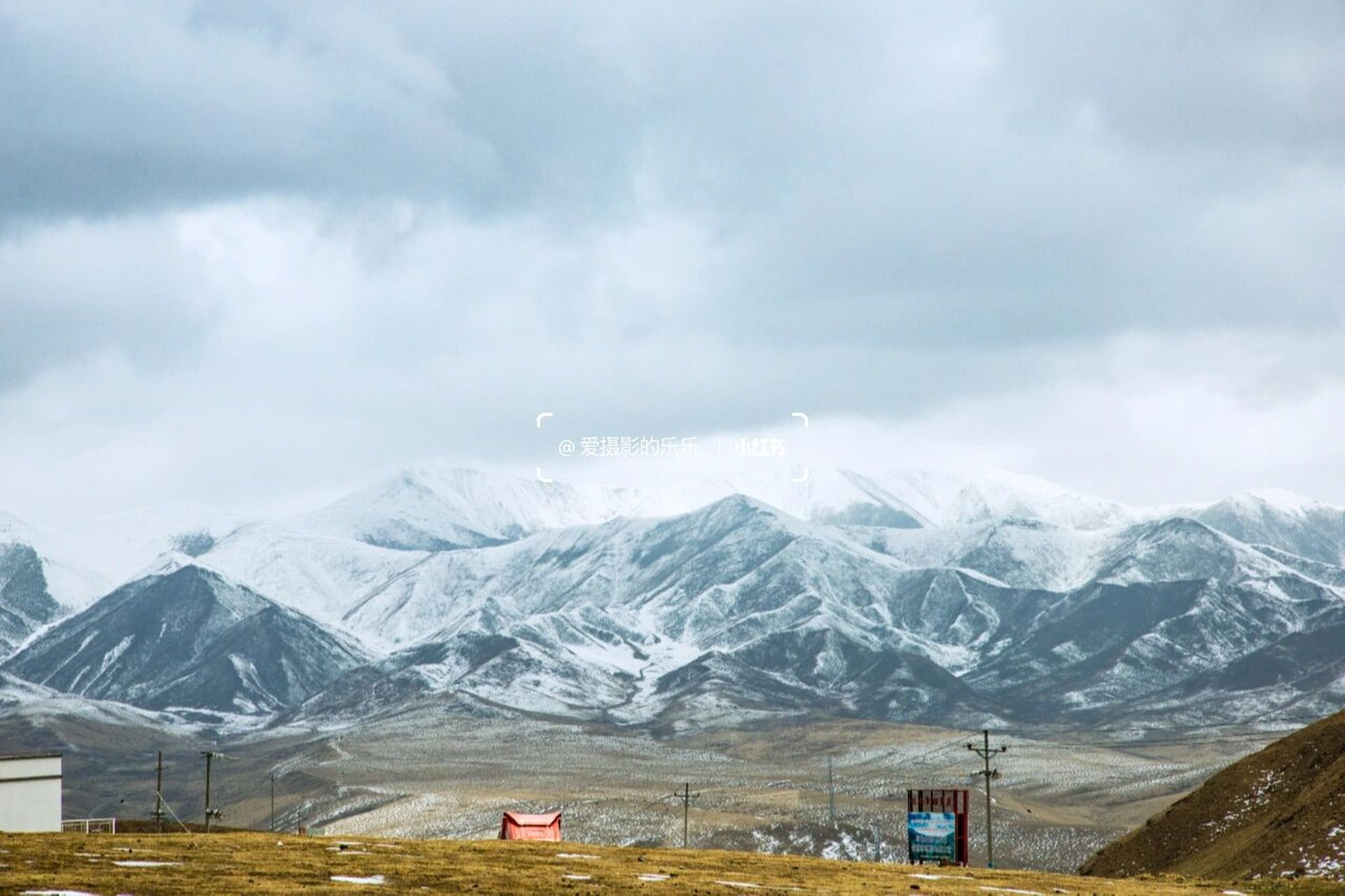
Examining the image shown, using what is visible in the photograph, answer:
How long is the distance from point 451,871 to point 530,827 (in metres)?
28.2

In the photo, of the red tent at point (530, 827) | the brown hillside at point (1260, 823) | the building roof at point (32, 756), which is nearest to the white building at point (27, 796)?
the building roof at point (32, 756)

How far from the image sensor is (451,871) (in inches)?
2216

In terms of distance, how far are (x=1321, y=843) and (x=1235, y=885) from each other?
29.2 meters

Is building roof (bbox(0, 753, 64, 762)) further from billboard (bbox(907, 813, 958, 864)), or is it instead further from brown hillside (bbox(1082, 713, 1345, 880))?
brown hillside (bbox(1082, 713, 1345, 880))

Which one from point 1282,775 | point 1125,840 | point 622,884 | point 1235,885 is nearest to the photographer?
point 622,884

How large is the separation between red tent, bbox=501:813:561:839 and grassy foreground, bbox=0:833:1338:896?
8063mm

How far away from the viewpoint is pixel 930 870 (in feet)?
236

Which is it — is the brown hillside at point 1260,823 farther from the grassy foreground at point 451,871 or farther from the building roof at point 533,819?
the building roof at point 533,819

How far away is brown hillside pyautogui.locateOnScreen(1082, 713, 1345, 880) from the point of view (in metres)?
96.7

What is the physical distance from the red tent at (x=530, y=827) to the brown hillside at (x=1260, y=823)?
→ 4239 centimetres

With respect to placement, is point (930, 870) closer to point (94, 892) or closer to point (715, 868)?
point (715, 868)

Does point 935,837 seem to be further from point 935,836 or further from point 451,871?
point 451,871

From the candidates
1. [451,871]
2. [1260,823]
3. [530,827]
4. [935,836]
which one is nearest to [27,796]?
[530,827]

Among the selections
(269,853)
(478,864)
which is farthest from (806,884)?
(269,853)
